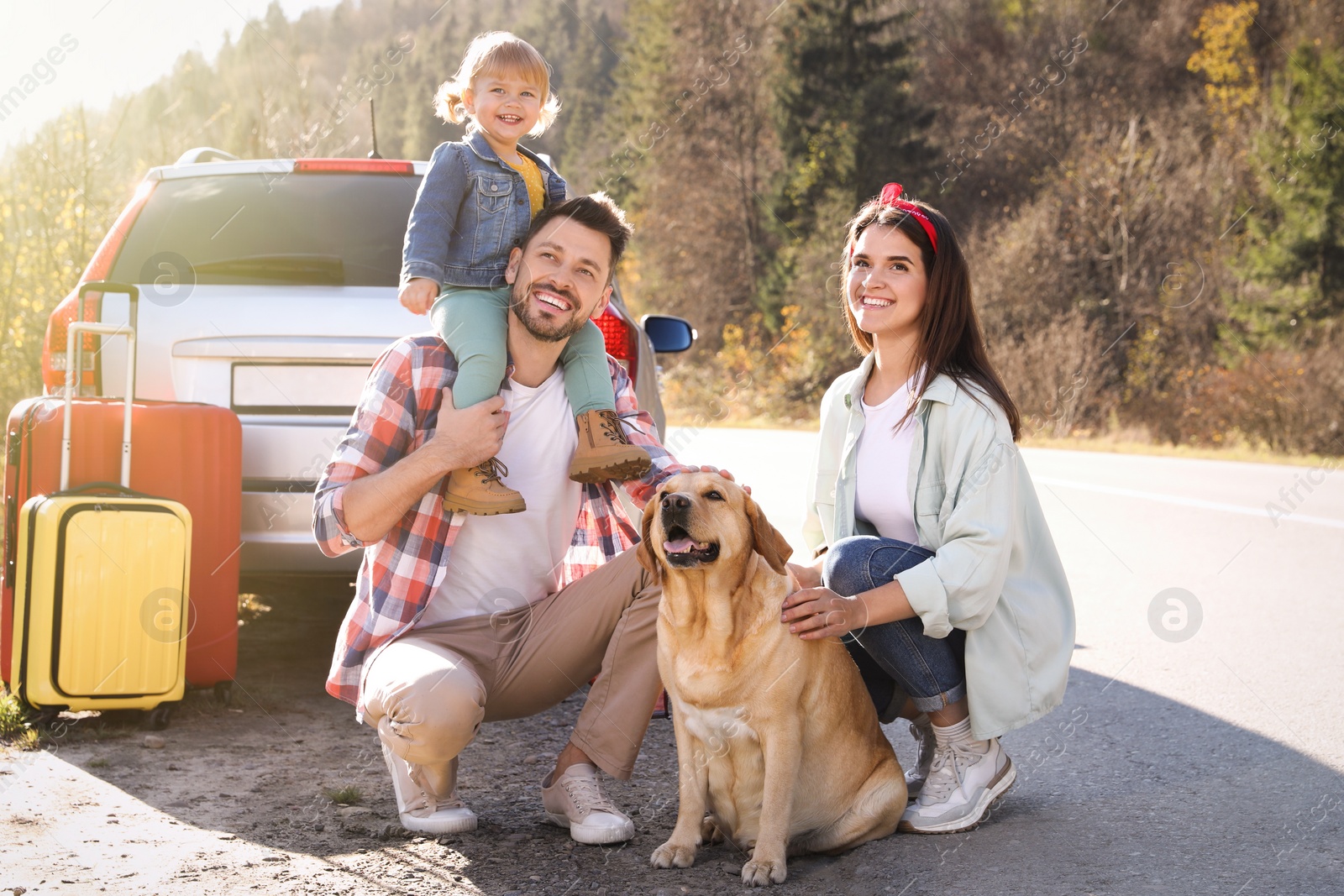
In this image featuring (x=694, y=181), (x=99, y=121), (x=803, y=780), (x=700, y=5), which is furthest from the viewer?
(x=694, y=181)

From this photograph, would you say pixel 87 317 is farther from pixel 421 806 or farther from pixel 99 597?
pixel 421 806

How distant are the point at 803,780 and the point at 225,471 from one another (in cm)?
233

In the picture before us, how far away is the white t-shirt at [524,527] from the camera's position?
358cm

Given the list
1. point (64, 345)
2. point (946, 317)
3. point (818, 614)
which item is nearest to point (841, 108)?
point (64, 345)

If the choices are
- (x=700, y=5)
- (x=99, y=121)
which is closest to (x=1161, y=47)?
(x=700, y=5)

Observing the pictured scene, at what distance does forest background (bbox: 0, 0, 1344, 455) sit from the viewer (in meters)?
23.4

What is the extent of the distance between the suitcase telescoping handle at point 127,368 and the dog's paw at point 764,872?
8.24 ft

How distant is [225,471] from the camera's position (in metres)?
4.26

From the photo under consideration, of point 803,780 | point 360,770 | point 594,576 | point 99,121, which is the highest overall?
Answer: point 99,121

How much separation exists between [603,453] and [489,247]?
2.80 ft

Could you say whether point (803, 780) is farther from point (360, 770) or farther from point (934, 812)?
point (360, 770)

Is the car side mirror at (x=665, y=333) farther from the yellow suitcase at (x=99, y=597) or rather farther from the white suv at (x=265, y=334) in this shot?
the yellow suitcase at (x=99, y=597)

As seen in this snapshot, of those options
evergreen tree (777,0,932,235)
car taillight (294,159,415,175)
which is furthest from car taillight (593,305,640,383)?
evergreen tree (777,0,932,235)

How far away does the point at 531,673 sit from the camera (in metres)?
3.46
